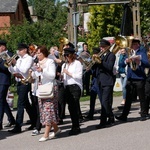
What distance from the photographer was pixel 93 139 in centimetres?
974

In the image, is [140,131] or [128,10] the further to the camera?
[128,10]

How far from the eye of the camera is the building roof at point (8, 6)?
48.0 meters

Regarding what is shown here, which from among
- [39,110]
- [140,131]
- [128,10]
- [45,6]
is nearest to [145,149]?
[140,131]

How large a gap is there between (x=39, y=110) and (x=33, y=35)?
17.1 metres

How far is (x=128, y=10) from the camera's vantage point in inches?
699

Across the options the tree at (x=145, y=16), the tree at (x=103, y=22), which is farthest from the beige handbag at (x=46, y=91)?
the tree at (x=103, y=22)

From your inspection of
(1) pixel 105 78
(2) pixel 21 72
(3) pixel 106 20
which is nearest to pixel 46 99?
(2) pixel 21 72

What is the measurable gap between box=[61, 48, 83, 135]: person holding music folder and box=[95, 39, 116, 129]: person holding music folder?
0.73 metres

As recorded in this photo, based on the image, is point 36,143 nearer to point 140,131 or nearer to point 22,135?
point 22,135

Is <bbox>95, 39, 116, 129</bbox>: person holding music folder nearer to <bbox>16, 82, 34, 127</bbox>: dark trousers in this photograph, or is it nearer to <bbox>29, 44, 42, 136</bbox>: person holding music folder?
<bbox>29, 44, 42, 136</bbox>: person holding music folder

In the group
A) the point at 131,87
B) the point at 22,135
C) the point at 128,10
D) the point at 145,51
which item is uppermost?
the point at 128,10

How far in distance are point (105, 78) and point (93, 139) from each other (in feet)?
5.49

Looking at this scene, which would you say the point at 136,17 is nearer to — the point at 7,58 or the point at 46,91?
A: the point at 7,58

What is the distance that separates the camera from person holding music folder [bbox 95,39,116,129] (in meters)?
10.8
